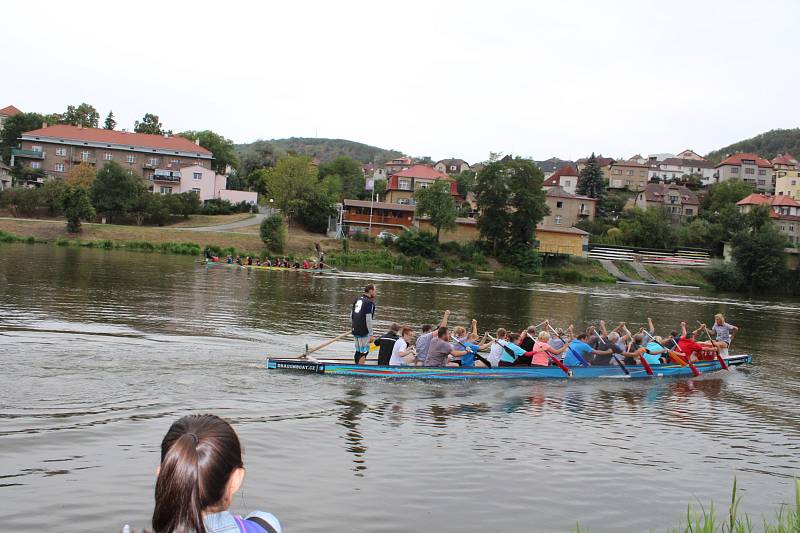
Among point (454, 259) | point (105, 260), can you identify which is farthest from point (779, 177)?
point (105, 260)

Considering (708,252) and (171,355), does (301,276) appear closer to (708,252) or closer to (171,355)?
(171,355)

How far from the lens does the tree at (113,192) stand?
74.9 m

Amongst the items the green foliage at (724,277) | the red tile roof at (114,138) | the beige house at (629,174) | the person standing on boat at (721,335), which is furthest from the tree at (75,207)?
the beige house at (629,174)

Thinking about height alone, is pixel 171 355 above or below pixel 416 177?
below

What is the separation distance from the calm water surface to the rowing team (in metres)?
0.94

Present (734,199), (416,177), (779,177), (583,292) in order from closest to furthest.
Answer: (583,292), (416,177), (734,199), (779,177)

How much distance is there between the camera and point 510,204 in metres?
78.9

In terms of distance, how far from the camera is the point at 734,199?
4476 inches

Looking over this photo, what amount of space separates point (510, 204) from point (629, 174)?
62.9m

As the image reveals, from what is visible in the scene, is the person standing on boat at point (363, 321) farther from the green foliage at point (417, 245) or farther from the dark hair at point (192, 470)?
the green foliage at point (417, 245)

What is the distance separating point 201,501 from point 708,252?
96.5 metres

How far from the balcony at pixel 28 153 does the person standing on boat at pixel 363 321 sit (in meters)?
90.8

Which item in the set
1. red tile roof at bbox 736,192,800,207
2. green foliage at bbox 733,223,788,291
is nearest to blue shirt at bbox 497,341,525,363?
green foliage at bbox 733,223,788,291

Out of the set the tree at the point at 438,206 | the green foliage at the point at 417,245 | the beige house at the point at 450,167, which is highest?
the beige house at the point at 450,167
